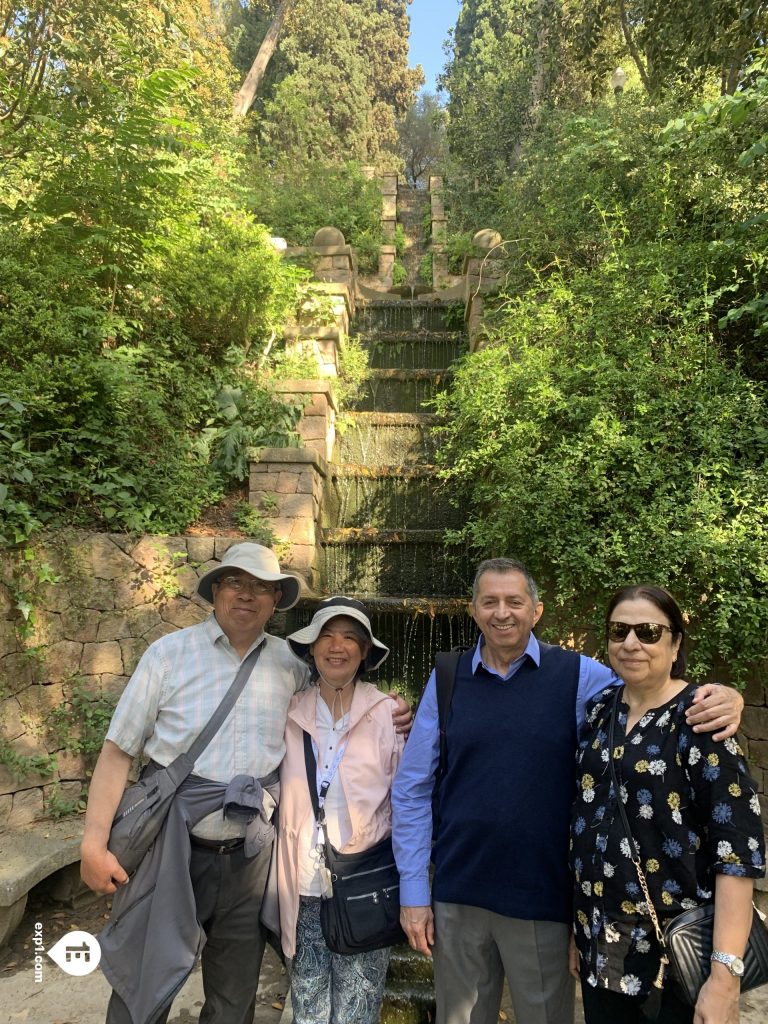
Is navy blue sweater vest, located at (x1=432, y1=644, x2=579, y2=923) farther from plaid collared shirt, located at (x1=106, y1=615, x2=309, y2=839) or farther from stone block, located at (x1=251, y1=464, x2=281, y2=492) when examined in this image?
stone block, located at (x1=251, y1=464, x2=281, y2=492)

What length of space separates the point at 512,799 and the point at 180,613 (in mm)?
3390

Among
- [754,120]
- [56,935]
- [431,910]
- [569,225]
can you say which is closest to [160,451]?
[56,935]

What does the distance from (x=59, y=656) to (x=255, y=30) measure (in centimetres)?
2308

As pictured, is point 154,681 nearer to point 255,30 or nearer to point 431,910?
point 431,910

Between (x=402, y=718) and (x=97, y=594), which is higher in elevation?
(x=402, y=718)

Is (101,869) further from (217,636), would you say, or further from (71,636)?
(71,636)

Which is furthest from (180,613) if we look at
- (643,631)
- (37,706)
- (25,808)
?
(643,631)

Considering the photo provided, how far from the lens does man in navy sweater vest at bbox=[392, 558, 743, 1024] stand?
1.99 m

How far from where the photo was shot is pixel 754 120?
17.7 ft

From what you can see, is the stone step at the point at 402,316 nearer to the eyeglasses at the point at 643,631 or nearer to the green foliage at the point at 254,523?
the green foliage at the point at 254,523

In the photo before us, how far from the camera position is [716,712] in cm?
166

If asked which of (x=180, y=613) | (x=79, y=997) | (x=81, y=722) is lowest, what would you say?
(x=79, y=997)

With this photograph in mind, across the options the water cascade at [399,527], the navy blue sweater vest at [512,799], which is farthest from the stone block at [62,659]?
the navy blue sweater vest at [512,799]

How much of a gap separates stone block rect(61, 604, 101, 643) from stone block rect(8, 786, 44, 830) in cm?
97
